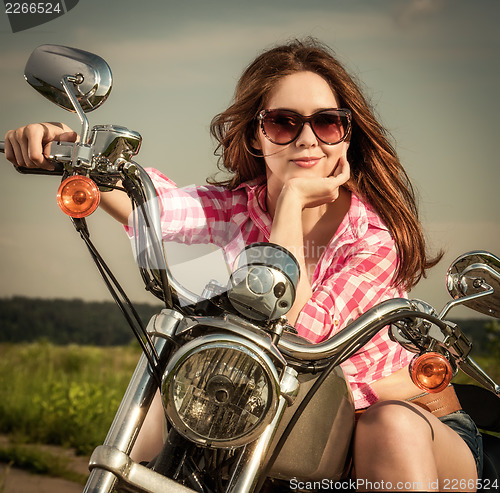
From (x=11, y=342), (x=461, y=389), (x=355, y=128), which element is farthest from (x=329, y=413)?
(x=11, y=342)

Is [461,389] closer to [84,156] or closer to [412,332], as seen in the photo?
[412,332]

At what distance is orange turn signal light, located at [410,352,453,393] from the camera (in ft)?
3.65

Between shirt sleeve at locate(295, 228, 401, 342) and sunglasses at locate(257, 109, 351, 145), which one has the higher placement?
sunglasses at locate(257, 109, 351, 145)

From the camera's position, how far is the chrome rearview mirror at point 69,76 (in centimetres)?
105

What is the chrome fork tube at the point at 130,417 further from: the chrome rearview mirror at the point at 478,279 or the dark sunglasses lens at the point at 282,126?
the dark sunglasses lens at the point at 282,126

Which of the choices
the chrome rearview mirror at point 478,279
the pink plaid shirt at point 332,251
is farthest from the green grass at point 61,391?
the chrome rearview mirror at point 478,279

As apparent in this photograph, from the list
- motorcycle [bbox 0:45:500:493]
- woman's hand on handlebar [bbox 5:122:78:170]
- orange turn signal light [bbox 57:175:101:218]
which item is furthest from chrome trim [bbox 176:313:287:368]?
woman's hand on handlebar [bbox 5:122:78:170]

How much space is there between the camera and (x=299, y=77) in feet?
6.23

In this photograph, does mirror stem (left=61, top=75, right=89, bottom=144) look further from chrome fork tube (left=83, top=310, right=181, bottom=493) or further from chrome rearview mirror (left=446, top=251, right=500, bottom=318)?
chrome rearview mirror (left=446, top=251, right=500, bottom=318)

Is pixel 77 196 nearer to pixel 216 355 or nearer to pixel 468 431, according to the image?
pixel 216 355

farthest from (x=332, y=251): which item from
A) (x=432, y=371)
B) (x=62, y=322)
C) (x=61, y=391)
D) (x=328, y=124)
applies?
(x=62, y=322)

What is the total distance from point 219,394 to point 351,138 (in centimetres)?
122

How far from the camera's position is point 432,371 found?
1.12 m

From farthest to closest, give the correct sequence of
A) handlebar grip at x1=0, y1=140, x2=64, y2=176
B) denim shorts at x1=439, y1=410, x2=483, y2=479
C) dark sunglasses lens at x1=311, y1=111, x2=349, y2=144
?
dark sunglasses lens at x1=311, y1=111, x2=349, y2=144 → denim shorts at x1=439, y1=410, x2=483, y2=479 → handlebar grip at x1=0, y1=140, x2=64, y2=176
